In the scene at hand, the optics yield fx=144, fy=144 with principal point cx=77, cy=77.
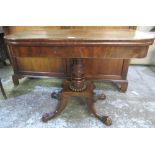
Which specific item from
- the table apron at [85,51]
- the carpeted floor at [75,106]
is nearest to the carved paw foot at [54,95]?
the carpeted floor at [75,106]

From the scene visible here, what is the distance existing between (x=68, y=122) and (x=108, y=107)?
1.59 ft

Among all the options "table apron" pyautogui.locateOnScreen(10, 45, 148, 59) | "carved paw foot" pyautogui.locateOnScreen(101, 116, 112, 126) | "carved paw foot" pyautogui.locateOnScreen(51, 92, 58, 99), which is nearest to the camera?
"table apron" pyautogui.locateOnScreen(10, 45, 148, 59)

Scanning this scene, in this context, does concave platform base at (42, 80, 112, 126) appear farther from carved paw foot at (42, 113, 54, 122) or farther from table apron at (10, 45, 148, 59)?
table apron at (10, 45, 148, 59)

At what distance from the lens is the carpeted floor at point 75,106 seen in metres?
1.38

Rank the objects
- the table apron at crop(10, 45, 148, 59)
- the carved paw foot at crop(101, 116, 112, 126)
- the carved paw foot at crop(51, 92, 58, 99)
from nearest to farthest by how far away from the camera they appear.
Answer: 1. the table apron at crop(10, 45, 148, 59)
2. the carved paw foot at crop(101, 116, 112, 126)
3. the carved paw foot at crop(51, 92, 58, 99)

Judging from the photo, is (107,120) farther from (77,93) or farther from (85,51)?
(85,51)

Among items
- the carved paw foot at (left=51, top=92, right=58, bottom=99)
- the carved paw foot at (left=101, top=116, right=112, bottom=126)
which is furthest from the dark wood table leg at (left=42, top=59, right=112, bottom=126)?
the carved paw foot at (left=51, top=92, right=58, bottom=99)

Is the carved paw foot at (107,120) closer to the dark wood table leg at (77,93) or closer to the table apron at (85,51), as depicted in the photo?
the dark wood table leg at (77,93)

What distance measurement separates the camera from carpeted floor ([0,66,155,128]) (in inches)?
54.1

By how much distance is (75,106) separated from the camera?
161 cm

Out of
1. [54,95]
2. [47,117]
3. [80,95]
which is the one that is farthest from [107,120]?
[54,95]

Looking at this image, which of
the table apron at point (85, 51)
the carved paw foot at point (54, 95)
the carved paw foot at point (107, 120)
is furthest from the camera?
the carved paw foot at point (54, 95)

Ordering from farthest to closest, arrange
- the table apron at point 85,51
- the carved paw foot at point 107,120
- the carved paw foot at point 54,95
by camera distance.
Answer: the carved paw foot at point 54,95 → the carved paw foot at point 107,120 → the table apron at point 85,51

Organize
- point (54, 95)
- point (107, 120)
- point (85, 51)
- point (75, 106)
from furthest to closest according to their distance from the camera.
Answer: point (54, 95), point (75, 106), point (107, 120), point (85, 51)
